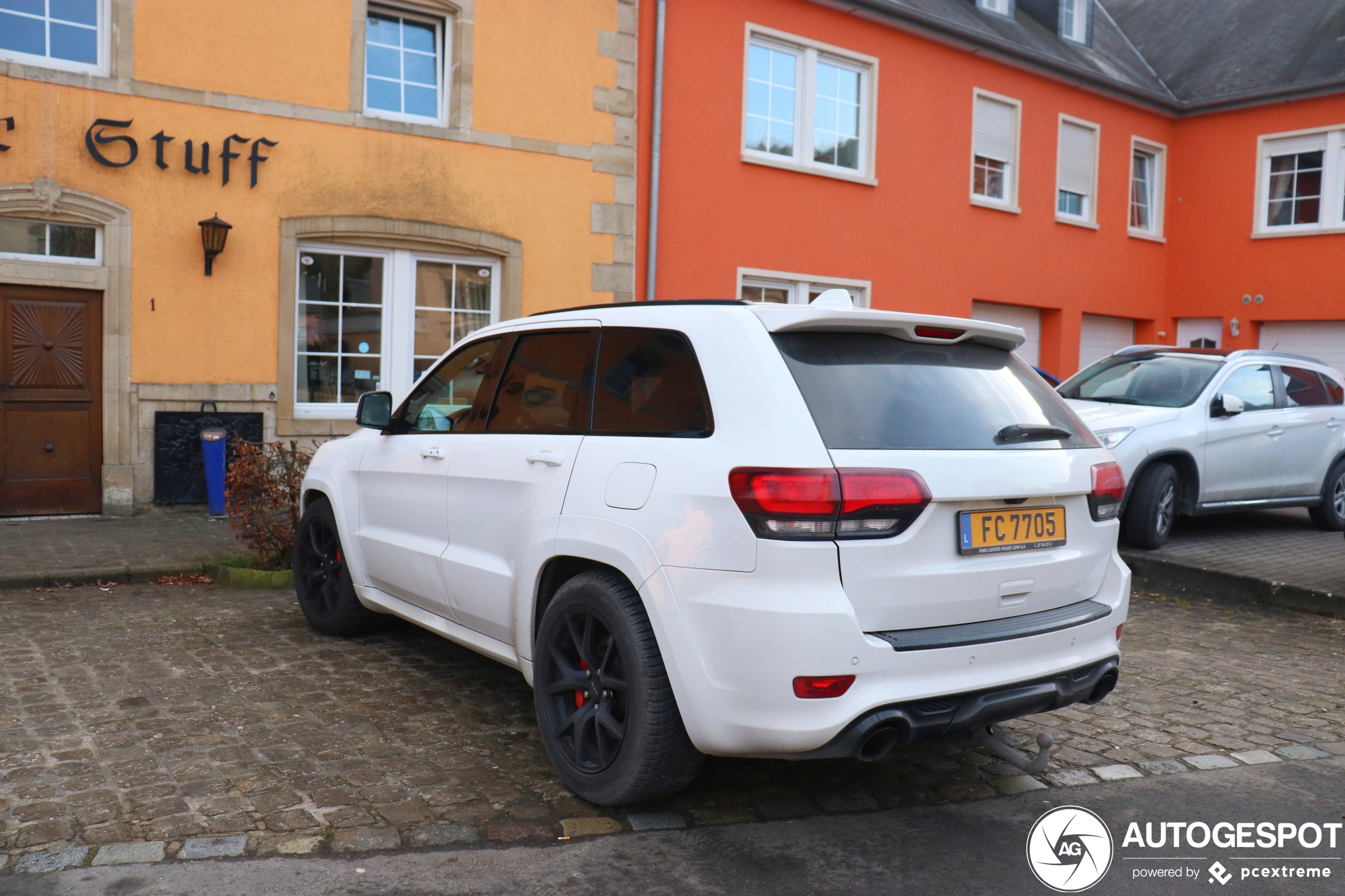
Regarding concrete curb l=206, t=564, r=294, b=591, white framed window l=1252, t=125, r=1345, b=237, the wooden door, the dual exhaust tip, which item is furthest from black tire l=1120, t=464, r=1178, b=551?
white framed window l=1252, t=125, r=1345, b=237

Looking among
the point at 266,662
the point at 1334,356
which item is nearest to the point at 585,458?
the point at 266,662

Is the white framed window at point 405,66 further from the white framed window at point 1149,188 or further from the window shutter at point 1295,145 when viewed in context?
the window shutter at point 1295,145

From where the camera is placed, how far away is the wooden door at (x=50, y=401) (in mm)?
10039

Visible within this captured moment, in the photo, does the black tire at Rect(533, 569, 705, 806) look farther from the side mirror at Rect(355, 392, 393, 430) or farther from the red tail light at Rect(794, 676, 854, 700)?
the side mirror at Rect(355, 392, 393, 430)

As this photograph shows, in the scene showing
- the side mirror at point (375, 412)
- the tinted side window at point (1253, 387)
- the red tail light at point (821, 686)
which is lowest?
the red tail light at point (821, 686)

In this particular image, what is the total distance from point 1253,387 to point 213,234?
9558 millimetres

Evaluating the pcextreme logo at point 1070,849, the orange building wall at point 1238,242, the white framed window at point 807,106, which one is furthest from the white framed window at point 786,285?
the pcextreme logo at point 1070,849

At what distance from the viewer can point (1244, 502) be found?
Result: 31.7ft

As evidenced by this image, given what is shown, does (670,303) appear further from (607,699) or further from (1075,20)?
(1075,20)

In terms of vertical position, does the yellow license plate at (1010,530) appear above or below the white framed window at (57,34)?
below

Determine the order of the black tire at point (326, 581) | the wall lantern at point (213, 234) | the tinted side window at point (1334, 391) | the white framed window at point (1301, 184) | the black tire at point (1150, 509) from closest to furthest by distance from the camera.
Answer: the black tire at point (326, 581) → the black tire at point (1150, 509) → the wall lantern at point (213, 234) → the tinted side window at point (1334, 391) → the white framed window at point (1301, 184)

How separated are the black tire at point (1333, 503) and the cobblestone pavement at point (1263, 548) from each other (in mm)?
115

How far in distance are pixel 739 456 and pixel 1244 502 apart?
7.93 metres

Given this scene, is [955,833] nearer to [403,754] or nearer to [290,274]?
[403,754]
